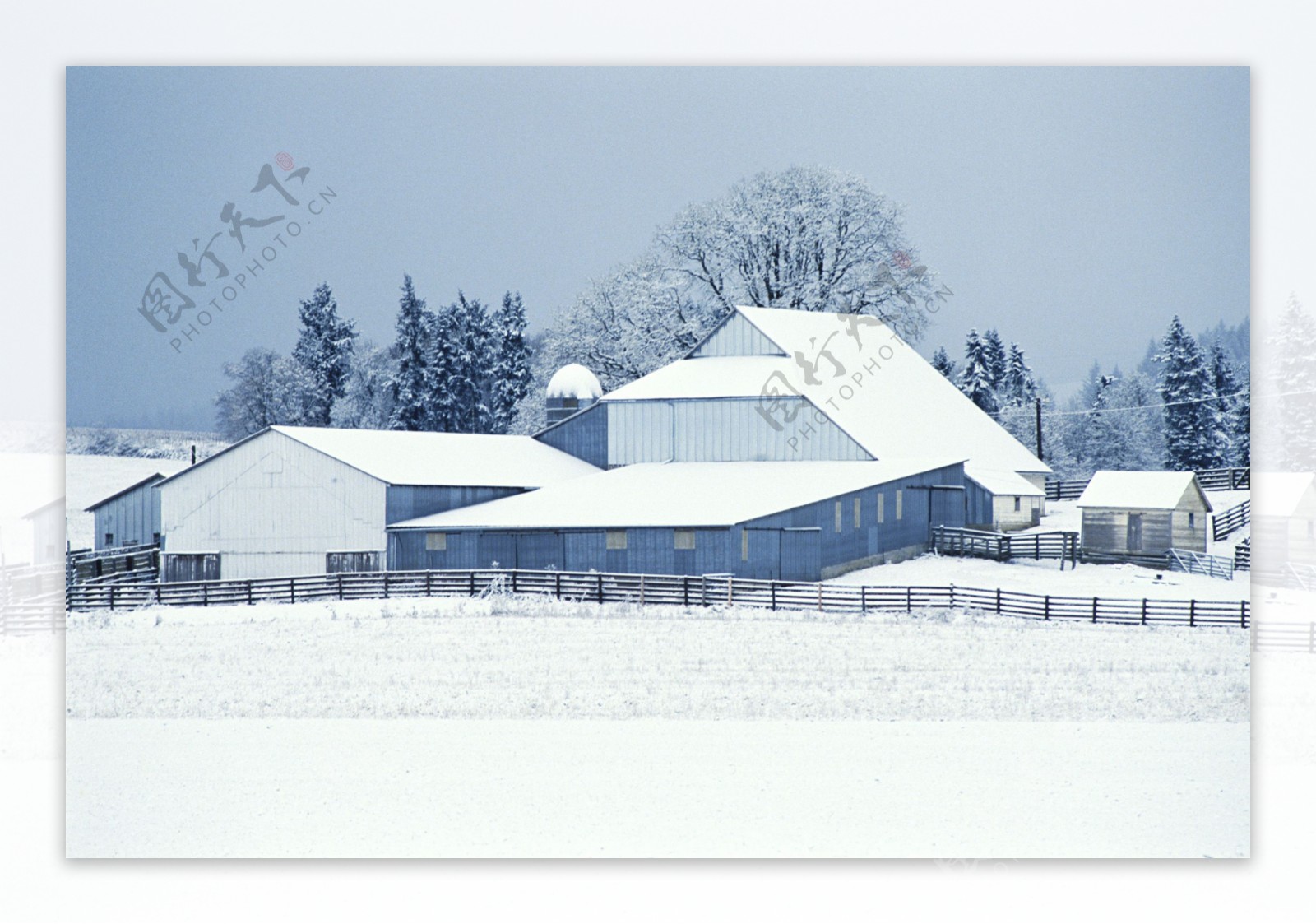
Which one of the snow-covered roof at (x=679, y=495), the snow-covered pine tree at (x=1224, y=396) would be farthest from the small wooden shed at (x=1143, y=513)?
the snow-covered roof at (x=679, y=495)

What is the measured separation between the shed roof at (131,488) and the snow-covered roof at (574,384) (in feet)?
26.6

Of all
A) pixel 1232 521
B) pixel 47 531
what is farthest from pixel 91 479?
pixel 1232 521

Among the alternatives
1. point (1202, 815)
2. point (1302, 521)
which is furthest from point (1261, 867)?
point (1302, 521)

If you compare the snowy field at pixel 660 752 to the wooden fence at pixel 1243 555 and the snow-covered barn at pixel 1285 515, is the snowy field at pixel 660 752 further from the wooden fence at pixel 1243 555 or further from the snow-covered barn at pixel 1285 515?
the snow-covered barn at pixel 1285 515

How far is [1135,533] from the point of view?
18.9m

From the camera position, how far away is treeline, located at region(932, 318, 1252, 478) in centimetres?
1535

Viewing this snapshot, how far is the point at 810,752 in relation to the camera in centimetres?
1327

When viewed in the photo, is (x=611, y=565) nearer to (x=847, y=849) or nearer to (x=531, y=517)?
(x=531, y=517)

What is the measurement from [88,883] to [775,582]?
10618 millimetres

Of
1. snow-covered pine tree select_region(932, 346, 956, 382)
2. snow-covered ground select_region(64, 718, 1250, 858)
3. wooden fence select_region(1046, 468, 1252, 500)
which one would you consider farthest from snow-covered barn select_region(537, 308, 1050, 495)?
snow-covered ground select_region(64, 718, 1250, 858)

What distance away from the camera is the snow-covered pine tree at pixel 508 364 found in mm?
19189

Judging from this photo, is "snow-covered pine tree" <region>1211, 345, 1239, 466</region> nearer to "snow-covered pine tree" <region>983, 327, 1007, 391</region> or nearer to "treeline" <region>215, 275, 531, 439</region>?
"snow-covered pine tree" <region>983, 327, 1007, 391</region>

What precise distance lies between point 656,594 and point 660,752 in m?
8.32

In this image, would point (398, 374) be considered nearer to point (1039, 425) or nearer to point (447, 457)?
point (447, 457)
